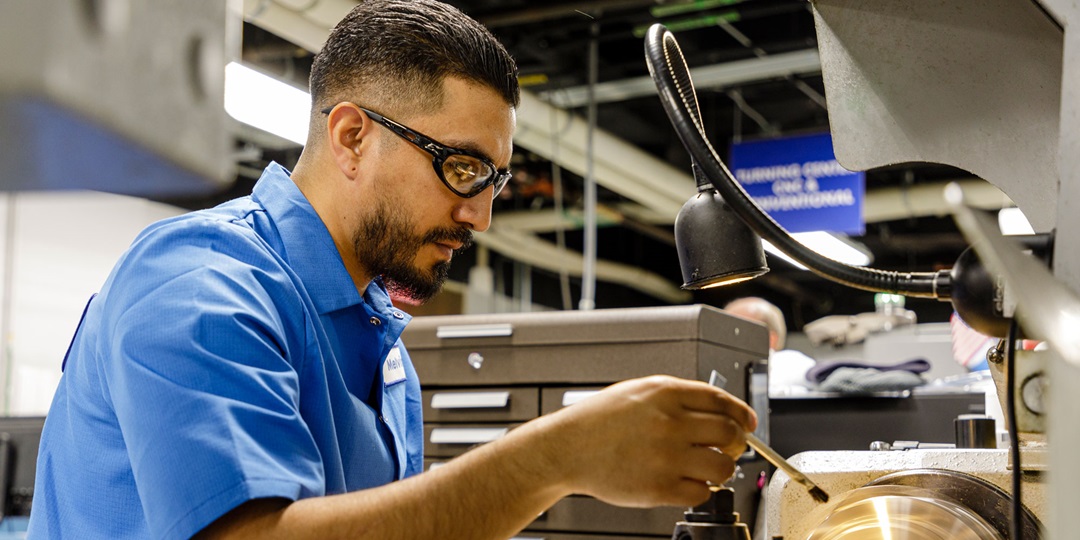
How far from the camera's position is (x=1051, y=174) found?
85cm

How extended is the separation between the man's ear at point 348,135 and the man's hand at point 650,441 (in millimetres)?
561

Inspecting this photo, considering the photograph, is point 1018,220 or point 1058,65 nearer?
point 1058,65

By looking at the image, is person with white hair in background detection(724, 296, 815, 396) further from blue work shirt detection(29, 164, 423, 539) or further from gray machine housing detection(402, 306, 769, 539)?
blue work shirt detection(29, 164, 423, 539)

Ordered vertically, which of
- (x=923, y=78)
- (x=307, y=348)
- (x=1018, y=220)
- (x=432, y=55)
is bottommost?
(x=307, y=348)

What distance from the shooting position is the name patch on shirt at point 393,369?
128cm

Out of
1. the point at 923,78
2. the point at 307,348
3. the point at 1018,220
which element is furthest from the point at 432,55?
the point at 1018,220

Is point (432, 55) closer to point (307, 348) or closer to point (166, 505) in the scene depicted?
point (307, 348)

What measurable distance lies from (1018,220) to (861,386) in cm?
123

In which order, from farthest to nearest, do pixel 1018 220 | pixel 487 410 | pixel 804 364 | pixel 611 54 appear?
pixel 611 54 → pixel 804 364 → pixel 1018 220 → pixel 487 410

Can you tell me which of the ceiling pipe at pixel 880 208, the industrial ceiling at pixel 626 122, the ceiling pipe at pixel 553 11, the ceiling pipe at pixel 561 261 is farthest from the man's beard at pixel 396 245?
the ceiling pipe at pixel 561 261

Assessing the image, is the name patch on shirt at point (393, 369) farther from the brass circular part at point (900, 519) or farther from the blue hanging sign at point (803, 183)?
the blue hanging sign at point (803, 183)

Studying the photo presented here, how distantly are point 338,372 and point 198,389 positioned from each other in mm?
282

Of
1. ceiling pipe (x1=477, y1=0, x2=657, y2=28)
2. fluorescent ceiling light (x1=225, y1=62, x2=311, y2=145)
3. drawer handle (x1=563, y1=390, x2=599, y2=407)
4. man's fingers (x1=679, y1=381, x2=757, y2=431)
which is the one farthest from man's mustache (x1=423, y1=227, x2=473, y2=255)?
ceiling pipe (x1=477, y1=0, x2=657, y2=28)

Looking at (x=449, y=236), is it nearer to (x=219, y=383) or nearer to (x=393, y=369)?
(x=393, y=369)
